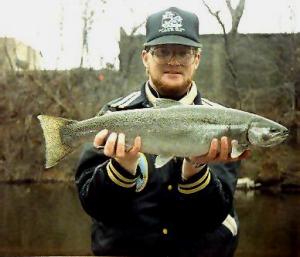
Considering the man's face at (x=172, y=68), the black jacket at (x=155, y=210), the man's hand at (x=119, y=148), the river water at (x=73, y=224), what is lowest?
the river water at (x=73, y=224)

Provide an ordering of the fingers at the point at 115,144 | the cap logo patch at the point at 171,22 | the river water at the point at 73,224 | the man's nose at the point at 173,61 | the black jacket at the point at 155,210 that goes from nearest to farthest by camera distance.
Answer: the fingers at the point at 115,144
the black jacket at the point at 155,210
the man's nose at the point at 173,61
the cap logo patch at the point at 171,22
the river water at the point at 73,224

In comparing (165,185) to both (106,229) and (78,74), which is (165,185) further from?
(78,74)

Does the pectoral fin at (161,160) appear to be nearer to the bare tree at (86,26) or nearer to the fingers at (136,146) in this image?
the fingers at (136,146)

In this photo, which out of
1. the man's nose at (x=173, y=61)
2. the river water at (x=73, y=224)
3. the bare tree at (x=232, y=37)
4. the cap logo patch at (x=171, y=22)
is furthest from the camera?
the bare tree at (x=232, y=37)

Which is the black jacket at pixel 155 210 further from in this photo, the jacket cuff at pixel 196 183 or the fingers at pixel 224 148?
the fingers at pixel 224 148

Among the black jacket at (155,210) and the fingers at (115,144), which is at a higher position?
the fingers at (115,144)

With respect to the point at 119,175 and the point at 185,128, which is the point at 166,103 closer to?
the point at 185,128

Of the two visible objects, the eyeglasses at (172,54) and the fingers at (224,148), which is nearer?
the fingers at (224,148)

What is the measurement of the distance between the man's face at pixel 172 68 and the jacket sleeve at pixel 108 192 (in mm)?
576

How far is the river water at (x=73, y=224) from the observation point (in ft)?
41.4

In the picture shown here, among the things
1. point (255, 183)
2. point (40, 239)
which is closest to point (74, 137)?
point (40, 239)

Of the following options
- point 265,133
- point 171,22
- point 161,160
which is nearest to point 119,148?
point 161,160

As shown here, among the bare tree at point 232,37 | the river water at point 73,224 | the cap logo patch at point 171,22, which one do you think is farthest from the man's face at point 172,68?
the bare tree at point 232,37

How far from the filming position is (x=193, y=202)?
3311 mm
